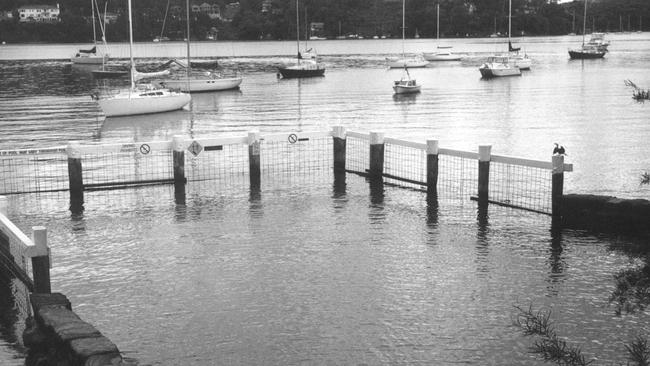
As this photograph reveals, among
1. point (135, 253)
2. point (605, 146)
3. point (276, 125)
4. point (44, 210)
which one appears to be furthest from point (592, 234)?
point (276, 125)

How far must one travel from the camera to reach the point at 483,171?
2420cm

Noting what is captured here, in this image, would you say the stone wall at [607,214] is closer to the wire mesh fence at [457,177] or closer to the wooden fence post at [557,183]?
the wooden fence post at [557,183]

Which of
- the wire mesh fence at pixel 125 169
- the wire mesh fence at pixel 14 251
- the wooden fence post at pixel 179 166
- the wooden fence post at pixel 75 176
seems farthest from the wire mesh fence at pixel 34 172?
the wire mesh fence at pixel 14 251

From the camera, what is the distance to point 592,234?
823 inches

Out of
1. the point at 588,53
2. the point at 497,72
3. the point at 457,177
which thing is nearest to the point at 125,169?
the point at 457,177

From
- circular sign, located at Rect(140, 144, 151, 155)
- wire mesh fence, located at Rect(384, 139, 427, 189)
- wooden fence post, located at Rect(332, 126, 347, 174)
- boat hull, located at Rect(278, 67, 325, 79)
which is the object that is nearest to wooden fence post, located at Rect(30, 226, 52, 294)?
circular sign, located at Rect(140, 144, 151, 155)

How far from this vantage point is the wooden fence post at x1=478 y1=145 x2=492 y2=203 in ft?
78.1

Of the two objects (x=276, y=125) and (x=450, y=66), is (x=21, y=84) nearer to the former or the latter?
(x=276, y=125)

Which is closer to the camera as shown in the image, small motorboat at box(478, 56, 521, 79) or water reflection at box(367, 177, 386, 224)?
water reflection at box(367, 177, 386, 224)

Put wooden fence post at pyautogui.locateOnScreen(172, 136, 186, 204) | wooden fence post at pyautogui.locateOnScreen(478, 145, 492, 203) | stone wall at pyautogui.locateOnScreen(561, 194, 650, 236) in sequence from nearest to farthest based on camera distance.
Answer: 1. stone wall at pyautogui.locateOnScreen(561, 194, 650, 236)
2. wooden fence post at pyautogui.locateOnScreen(478, 145, 492, 203)
3. wooden fence post at pyautogui.locateOnScreen(172, 136, 186, 204)

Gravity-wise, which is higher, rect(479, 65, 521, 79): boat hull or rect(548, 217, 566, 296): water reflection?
rect(479, 65, 521, 79): boat hull

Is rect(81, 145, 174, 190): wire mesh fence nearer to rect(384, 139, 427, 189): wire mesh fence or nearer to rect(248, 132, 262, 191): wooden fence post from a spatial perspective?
rect(248, 132, 262, 191): wooden fence post

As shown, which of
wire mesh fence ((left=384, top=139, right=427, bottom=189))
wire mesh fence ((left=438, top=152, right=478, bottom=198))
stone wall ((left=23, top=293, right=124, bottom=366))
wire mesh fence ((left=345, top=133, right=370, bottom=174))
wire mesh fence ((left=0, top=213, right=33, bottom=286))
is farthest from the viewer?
wire mesh fence ((left=345, top=133, right=370, bottom=174))

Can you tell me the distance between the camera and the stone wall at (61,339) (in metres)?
11.8
